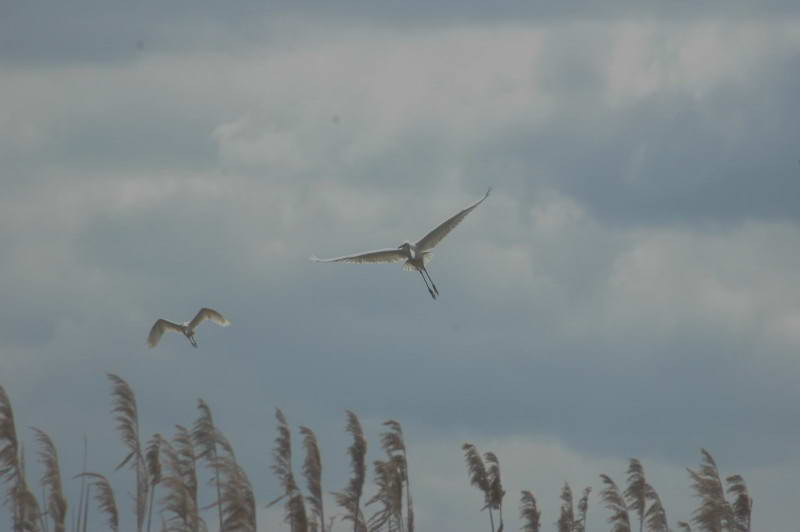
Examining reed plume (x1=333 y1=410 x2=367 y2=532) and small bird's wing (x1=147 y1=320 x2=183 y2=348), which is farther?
small bird's wing (x1=147 y1=320 x2=183 y2=348)

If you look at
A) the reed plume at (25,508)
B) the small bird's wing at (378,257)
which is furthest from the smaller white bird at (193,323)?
the reed plume at (25,508)

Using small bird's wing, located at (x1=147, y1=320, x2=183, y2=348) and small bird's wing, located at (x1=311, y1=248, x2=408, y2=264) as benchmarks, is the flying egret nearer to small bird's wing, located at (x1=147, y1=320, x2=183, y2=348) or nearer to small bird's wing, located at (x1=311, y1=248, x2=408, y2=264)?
small bird's wing, located at (x1=311, y1=248, x2=408, y2=264)

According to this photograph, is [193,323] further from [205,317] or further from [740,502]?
[740,502]

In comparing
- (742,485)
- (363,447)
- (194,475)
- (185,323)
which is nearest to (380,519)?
(363,447)

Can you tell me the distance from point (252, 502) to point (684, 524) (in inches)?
516

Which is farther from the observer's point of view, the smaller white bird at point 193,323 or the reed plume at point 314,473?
the smaller white bird at point 193,323

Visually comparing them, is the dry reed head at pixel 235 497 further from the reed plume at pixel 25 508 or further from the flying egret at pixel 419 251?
the flying egret at pixel 419 251

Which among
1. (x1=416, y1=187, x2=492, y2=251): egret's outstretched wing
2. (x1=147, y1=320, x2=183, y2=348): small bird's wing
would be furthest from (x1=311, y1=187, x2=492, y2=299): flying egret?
(x1=147, y1=320, x2=183, y2=348): small bird's wing

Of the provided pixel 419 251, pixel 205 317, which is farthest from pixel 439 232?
pixel 205 317

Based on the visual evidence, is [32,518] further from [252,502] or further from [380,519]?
[380,519]

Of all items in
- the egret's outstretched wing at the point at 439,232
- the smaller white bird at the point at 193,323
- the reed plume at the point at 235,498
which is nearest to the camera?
the reed plume at the point at 235,498

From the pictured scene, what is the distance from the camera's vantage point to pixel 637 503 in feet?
98.4

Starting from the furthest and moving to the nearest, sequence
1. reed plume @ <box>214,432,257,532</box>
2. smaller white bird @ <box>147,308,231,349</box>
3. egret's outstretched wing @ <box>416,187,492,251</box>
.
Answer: smaller white bird @ <box>147,308,231,349</box> → egret's outstretched wing @ <box>416,187,492,251</box> → reed plume @ <box>214,432,257,532</box>

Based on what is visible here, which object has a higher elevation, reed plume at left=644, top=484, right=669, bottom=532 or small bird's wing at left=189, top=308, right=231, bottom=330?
small bird's wing at left=189, top=308, right=231, bottom=330
